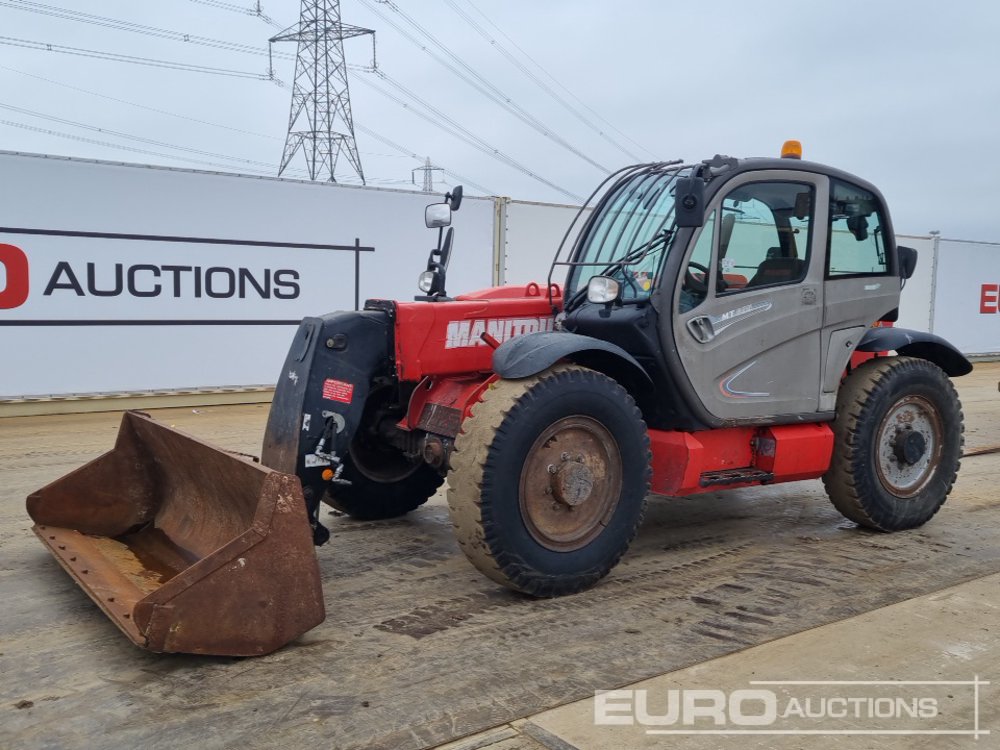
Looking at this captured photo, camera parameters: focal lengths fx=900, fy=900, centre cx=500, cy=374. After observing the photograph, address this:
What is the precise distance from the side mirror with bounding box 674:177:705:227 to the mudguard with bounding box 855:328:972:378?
1644 millimetres

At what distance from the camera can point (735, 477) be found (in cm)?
495

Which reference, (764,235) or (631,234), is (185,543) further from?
(764,235)

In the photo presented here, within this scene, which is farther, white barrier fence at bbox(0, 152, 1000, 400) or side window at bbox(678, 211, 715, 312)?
white barrier fence at bbox(0, 152, 1000, 400)

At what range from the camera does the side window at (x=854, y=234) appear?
17.2ft

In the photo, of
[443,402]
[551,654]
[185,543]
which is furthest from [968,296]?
[185,543]

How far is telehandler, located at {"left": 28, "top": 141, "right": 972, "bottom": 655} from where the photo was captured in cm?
403

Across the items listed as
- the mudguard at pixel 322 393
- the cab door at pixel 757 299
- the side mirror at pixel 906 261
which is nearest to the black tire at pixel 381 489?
the mudguard at pixel 322 393

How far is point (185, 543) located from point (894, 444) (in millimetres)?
4109

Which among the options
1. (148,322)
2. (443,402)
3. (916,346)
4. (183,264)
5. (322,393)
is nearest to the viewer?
(322,393)

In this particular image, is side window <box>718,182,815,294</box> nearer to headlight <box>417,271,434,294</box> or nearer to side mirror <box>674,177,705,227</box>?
side mirror <box>674,177,705,227</box>

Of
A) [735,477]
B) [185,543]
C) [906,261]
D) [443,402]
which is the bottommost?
[185,543]

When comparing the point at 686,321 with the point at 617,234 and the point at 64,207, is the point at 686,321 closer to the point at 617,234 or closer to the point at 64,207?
the point at 617,234

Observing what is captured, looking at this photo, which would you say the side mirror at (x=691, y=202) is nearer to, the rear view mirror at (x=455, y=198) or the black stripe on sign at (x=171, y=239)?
the rear view mirror at (x=455, y=198)

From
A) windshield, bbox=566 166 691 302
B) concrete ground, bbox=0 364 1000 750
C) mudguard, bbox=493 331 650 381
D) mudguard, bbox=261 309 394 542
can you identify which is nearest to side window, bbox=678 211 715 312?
A: windshield, bbox=566 166 691 302
